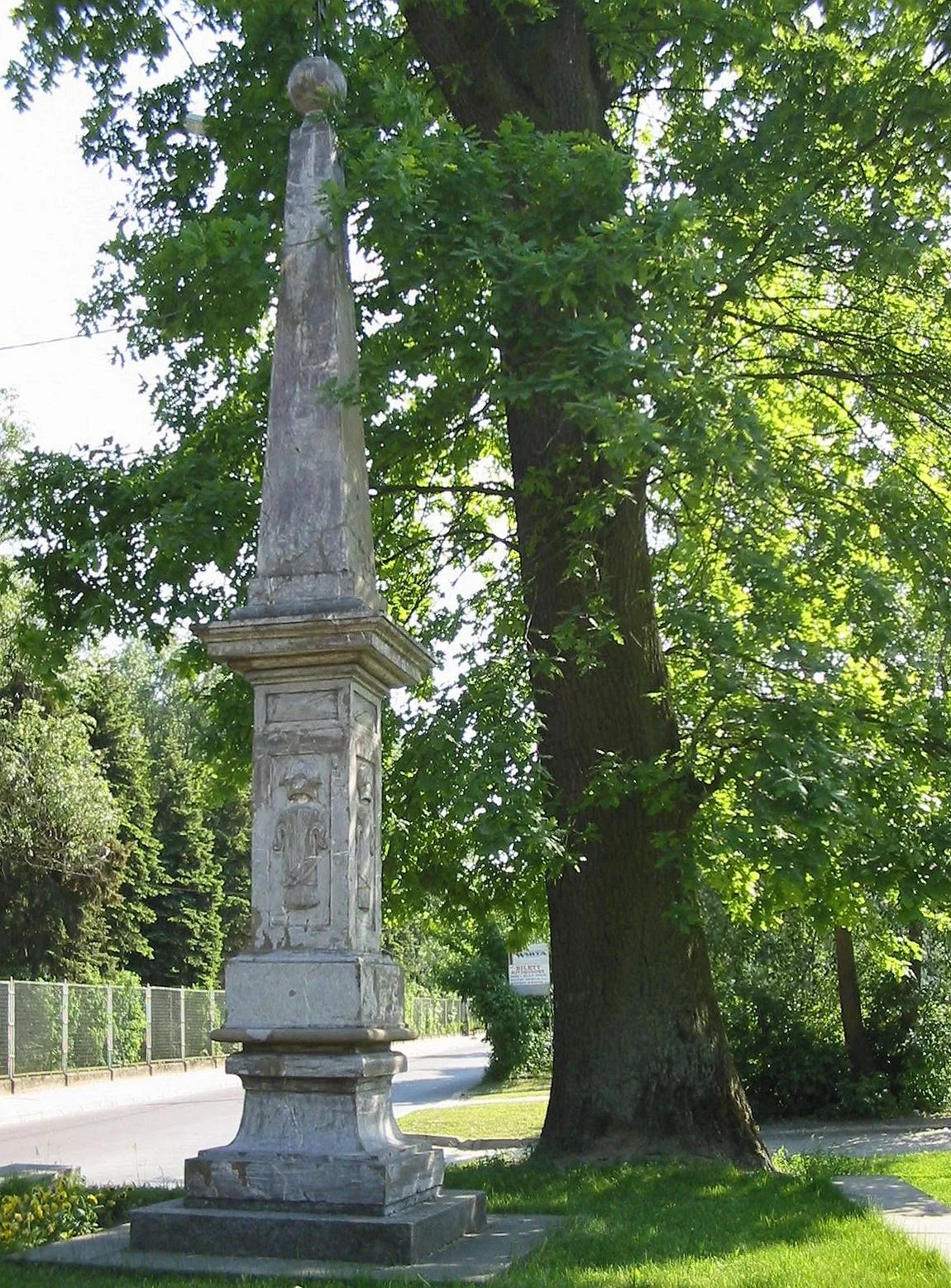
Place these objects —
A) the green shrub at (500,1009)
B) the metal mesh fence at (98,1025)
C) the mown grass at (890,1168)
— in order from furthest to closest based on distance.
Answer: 1. the green shrub at (500,1009)
2. the metal mesh fence at (98,1025)
3. the mown grass at (890,1168)

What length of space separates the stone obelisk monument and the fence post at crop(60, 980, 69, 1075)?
24.1 meters

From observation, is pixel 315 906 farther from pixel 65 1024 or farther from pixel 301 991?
pixel 65 1024

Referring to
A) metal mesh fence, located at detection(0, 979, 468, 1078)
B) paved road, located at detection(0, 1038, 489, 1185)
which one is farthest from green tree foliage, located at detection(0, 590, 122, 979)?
paved road, located at detection(0, 1038, 489, 1185)

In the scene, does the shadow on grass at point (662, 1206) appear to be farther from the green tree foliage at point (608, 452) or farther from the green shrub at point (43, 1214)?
the green shrub at point (43, 1214)

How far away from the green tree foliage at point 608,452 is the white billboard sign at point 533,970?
44.6 ft

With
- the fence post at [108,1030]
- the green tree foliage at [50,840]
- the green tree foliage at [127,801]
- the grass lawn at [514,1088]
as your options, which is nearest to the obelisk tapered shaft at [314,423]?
the grass lawn at [514,1088]

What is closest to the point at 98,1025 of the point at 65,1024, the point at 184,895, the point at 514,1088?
the point at 65,1024

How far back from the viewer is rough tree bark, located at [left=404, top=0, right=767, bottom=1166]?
11.3 meters

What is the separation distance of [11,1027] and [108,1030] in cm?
554

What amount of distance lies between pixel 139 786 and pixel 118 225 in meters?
31.7

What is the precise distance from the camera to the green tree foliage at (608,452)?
32.4 feet

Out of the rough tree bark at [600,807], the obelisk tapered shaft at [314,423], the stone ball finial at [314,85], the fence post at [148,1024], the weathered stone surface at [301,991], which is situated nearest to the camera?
the weathered stone surface at [301,991]

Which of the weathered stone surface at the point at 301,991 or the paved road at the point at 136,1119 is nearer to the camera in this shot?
the weathered stone surface at the point at 301,991

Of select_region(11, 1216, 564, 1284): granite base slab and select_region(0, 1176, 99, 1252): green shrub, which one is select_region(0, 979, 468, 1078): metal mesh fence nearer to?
select_region(0, 1176, 99, 1252): green shrub
